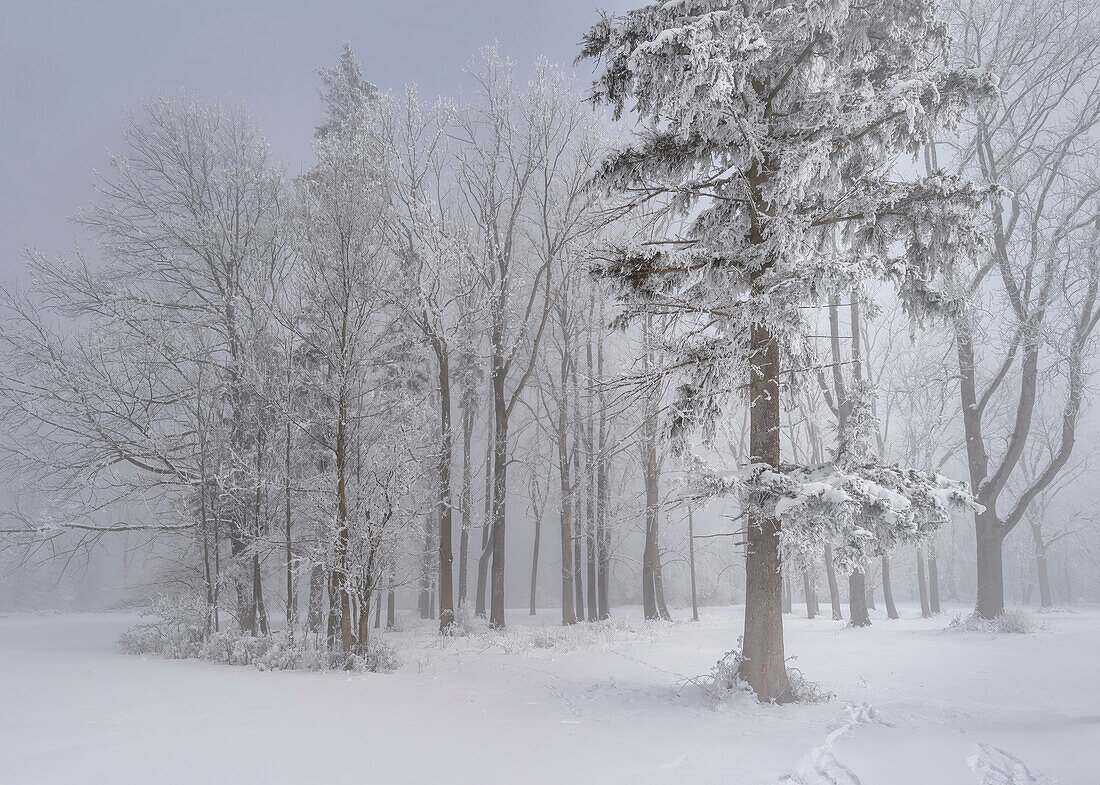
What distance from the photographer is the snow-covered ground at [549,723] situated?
419cm

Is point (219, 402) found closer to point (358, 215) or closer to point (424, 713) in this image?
point (358, 215)

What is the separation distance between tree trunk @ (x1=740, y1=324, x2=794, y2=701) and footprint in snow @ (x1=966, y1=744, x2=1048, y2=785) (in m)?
2.13

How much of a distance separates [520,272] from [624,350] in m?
5.63

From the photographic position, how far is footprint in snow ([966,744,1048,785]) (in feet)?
13.5

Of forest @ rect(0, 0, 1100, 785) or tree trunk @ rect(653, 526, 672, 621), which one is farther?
tree trunk @ rect(653, 526, 672, 621)

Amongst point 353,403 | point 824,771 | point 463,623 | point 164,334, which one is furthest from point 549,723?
point 164,334

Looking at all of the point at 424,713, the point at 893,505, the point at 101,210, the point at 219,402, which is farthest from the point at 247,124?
the point at 893,505

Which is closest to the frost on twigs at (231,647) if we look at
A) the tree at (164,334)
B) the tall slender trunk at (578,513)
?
the tree at (164,334)

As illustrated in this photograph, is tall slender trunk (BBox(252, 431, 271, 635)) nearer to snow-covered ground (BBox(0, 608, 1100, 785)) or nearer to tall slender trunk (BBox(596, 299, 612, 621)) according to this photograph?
snow-covered ground (BBox(0, 608, 1100, 785))

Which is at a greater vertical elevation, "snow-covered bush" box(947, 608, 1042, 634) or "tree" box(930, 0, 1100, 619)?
"tree" box(930, 0, 1100, 619)

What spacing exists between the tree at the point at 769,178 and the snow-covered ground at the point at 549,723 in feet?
5.28

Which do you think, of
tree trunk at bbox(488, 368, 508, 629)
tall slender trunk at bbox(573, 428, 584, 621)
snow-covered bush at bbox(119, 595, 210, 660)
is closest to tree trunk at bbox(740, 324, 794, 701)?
tree trunk at bbox(488, 368, 508, 629)

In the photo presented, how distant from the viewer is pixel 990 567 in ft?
42.1

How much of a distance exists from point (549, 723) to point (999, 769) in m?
3.83
